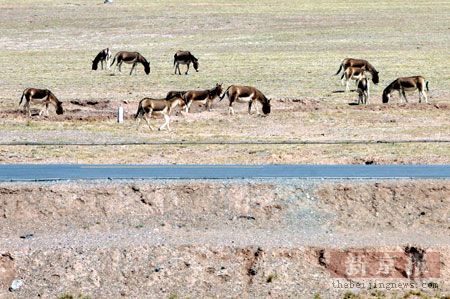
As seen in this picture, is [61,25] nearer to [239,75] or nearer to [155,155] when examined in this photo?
[239,75]

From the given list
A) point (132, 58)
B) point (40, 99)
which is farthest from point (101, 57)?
point (40, 99)

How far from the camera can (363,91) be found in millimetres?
40438

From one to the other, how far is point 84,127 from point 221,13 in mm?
52296

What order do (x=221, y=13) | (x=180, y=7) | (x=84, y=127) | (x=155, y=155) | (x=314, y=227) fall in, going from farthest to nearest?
(x=180, y=7), (x=221, y=13), (x=84, y=127), (x=155, y=155), (x=314, y=227)

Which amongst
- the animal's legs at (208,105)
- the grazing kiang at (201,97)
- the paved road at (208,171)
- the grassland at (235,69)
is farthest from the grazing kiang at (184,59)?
the paved road at (208,171)

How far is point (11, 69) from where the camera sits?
180ft

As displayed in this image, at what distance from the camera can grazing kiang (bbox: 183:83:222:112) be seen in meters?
37.4

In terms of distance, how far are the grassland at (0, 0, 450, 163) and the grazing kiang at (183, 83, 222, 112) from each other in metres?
0.44

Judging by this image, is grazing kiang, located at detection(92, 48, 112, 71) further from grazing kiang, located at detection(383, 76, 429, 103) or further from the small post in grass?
the small post in grass

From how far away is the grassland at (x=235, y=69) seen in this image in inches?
1191

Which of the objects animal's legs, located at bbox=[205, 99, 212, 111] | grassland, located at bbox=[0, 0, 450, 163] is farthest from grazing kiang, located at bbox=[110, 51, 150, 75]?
animal's legs, located at bbox=[205, 99, 212, 111]

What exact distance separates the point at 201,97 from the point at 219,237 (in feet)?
56.4

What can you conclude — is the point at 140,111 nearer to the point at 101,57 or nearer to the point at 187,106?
the point at 187,106

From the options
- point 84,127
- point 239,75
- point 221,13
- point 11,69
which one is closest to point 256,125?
point 84,127
